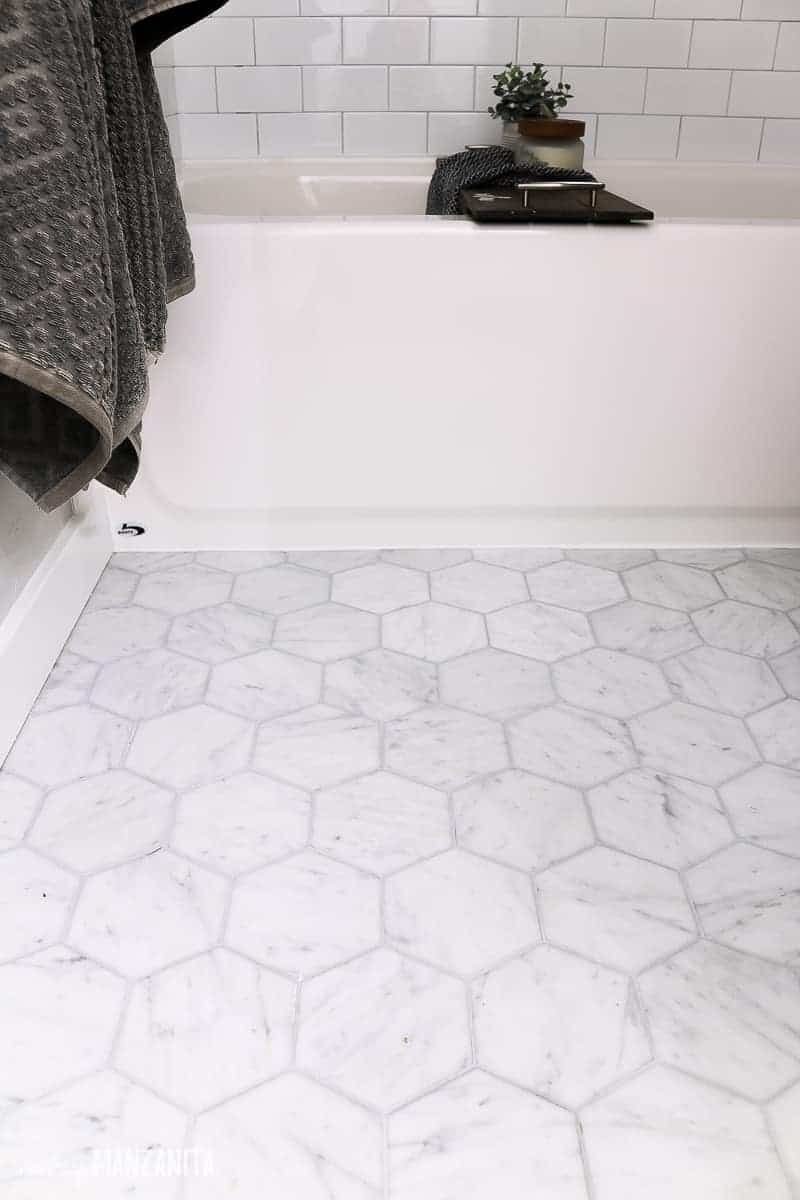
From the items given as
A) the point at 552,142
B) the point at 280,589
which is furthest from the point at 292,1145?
the point at 552,142

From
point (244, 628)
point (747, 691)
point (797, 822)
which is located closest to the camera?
point (797, 822)

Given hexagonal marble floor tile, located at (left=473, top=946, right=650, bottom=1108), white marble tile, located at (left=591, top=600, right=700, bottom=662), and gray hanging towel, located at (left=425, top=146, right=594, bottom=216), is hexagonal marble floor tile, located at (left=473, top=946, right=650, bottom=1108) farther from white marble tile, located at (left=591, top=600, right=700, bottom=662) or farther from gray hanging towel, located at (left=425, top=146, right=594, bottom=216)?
gray hanging towel, located at (left=425, top=146, right=594, bottom=216)

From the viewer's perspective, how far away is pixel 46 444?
1.07m

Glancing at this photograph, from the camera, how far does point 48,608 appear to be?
153 cm

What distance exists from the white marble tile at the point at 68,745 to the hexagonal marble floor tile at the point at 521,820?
49 centimetres

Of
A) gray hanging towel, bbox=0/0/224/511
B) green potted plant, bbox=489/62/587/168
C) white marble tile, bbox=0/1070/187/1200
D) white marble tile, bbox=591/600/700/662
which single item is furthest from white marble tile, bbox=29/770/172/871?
green potted plant, bbox=489/62/587/168

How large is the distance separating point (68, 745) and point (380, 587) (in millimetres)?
626

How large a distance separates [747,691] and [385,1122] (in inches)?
35.0

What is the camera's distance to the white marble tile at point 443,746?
1.35m

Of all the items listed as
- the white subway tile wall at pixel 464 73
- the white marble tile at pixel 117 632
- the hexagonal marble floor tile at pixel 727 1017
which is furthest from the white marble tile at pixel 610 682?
the white subway tile wall at pixel 464 73

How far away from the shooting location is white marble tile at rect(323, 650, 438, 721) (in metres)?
1.48

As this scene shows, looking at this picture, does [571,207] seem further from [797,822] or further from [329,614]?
[797,822]

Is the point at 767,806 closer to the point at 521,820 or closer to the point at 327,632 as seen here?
the point at 521,820

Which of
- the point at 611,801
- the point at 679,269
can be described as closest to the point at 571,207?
the point at 679,269
